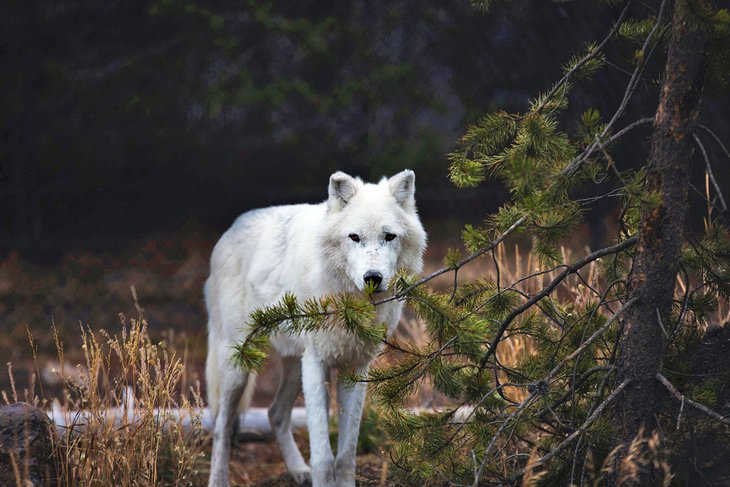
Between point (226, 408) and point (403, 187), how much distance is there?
1590mm

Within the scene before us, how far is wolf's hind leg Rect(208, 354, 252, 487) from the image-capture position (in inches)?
166

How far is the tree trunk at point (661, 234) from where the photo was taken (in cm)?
254

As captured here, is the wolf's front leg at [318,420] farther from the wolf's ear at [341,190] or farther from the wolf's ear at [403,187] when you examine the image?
the wolf's ear at [403,187]

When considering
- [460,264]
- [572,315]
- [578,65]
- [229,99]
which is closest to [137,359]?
[460,264]

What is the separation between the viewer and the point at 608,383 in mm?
2922

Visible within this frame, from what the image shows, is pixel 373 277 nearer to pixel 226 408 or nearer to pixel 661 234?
pixel 661 234

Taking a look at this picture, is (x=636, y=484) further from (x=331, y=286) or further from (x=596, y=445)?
(x=331, y=286)

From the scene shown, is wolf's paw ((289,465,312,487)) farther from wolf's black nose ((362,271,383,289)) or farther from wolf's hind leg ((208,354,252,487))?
wolf's black nose ((362,271,383,289))

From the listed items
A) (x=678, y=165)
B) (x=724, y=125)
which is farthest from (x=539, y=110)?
(x=724, y=125)

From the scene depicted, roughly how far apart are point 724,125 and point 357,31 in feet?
11.3

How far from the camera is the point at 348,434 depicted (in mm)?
3691

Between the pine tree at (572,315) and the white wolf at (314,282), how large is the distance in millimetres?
397

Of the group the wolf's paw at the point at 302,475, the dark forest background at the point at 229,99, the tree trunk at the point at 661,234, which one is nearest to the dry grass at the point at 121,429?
the wolf's paw at the point at 302,475

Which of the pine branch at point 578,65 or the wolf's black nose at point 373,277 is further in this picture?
the wolf's black nose at point 373,277
